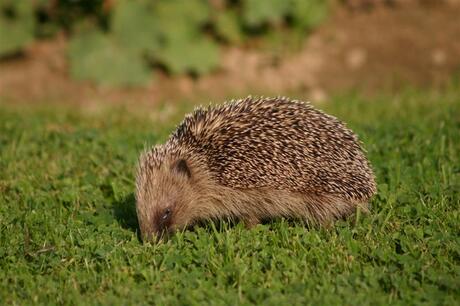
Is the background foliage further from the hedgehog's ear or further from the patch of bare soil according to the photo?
the hedgehog's ear

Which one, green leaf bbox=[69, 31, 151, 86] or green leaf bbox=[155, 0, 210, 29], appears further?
green leaf bbox=[155, 0, 210, 29]

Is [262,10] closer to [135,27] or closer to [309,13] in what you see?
[309,13]

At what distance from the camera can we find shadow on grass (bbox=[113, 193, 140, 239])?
20.6 ft

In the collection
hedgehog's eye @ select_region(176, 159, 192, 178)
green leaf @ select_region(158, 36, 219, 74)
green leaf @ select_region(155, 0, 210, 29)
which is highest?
green leaf @ select_region(155, 0, 210, 29)

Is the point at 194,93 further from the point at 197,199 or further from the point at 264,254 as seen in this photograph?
the point at 264,254

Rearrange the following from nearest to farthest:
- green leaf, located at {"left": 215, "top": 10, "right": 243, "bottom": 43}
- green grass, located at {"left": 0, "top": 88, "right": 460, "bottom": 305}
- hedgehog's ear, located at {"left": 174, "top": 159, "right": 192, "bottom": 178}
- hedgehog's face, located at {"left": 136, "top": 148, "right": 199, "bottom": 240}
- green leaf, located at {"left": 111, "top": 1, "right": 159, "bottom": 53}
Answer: green grass, located at {"left": 0, "top": 88, "right": 460, "bottom": 305}
hedgehog's face, located at {"left": 136, "top": 148, "right": 199, "bottom": 240}
hedgehog's ear, located at {"left": 174, "top": 159, "right": 192, "bottom": 178}
green leaf, located at {"left": 111, "top": 1, "right": 159, "bottom": 53}
green leaf, located at {"left": 215, "top": 10, "right": 243, "bottom": 43}

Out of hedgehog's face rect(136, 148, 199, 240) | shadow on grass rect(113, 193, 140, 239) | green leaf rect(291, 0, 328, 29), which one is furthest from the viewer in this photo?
green leaf rect(291, 0, 328, 29)

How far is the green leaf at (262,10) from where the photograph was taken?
11.2 meters

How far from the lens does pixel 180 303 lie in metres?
4.93

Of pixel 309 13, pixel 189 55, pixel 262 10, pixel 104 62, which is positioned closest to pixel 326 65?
pixel 309 13

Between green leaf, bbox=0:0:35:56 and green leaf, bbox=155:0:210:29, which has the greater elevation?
green leaf, bbox=155:0:210:29

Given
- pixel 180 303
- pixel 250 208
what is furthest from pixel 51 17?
pixel 180 303

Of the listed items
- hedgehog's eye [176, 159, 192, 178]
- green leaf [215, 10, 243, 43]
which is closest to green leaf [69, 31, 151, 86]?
green leaf [215, 10, 243, 43]

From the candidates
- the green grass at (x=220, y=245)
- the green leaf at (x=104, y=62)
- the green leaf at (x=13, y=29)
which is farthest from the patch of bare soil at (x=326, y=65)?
the green grass at (x=220, y=245)
